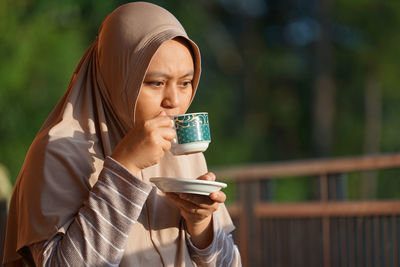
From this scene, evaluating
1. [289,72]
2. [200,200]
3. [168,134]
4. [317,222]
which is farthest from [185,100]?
[289,72]

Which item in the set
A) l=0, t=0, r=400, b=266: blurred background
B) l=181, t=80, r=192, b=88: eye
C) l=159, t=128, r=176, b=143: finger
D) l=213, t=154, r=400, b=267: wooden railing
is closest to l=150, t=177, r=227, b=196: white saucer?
l=159, t=128, r=176, b=143: finger

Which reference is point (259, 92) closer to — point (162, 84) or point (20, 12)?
point (20, 12)

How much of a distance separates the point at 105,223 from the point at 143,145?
0.75 feet

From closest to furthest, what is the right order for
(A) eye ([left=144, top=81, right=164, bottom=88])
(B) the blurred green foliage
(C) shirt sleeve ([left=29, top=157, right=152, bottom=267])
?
(C) shirt sleeve ([left=29, top=157, right=152, bottom=267])
(A) eye ([left=144, top=81, right=164, bottom=88])
(B) the blurred green foliage

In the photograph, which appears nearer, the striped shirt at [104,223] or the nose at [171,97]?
the striped shirt at [104,223]

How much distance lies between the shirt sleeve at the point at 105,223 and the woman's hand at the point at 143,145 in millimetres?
32

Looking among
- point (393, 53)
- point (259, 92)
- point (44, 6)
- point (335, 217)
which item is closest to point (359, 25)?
point (393, 53)

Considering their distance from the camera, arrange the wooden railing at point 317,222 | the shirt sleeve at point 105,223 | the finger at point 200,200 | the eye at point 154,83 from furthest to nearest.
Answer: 1. the wooden railing at point 317,222
2. the eye at point 154,83
3. the finger at point 200,200
4. the shirt sleeve at point 105,223

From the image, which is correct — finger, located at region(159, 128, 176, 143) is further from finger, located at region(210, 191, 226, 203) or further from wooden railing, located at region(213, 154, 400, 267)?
wooden railing, located at region(213, 154, 400, 267)

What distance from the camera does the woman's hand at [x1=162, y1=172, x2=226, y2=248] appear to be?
70.4 inches

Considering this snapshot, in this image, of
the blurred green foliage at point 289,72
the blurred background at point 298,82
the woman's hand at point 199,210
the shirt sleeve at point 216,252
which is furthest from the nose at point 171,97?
the blurred background at point 298,82

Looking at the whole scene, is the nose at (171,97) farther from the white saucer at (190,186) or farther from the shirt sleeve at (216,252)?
the shirt sleeve at (216,252)

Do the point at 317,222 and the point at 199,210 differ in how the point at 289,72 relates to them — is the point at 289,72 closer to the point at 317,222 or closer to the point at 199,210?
the point at 317,222

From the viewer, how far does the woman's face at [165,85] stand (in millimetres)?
1889
